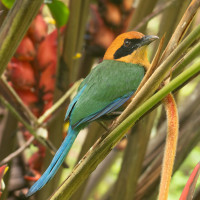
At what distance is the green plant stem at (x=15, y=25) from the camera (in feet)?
2.11

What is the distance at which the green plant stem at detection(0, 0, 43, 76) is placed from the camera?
0.64 m

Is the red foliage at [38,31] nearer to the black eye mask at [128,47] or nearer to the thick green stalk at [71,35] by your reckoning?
the thick green stalk at [71,35]

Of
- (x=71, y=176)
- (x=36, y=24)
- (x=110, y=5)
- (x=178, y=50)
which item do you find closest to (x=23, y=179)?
(x=36, y=24)

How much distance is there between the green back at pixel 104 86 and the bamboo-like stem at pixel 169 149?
338 millimetres

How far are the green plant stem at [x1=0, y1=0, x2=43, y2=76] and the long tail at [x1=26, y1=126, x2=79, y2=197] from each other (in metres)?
0.17

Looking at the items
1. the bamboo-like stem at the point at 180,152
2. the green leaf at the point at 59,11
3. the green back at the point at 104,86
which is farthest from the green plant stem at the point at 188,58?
the bamboo-like stem at the point at 180,152

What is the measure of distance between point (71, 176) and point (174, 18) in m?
0.57

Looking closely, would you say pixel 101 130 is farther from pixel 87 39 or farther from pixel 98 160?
pixel 98 160

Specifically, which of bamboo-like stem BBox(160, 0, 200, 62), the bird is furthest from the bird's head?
bamboo-like stem BBox(160, 0, 200, 62)

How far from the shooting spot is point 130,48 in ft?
3.41

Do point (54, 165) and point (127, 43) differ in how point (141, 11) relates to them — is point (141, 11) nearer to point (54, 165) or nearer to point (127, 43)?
point (127, 43)

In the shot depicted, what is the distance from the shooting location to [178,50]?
46 cm

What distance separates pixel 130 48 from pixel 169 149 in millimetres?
585

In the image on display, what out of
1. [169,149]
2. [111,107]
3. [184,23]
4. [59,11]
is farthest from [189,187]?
[59,11]
